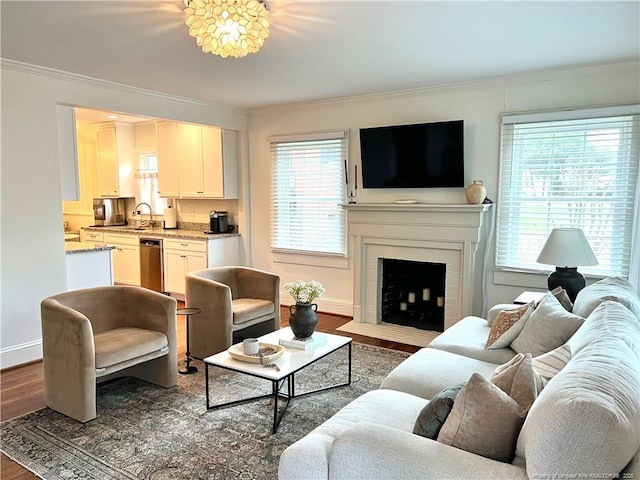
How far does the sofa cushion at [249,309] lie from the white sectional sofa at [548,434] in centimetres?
192

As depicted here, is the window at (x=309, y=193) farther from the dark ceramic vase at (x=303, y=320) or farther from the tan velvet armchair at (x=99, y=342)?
the tan velvet armchair at (x=99, y=342)

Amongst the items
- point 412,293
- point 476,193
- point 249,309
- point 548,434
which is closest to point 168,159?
point 249,309

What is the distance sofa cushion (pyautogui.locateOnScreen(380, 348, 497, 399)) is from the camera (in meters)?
2.35

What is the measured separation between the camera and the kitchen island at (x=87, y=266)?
4.28 metres

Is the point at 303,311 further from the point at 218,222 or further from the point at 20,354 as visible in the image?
the point at 218,222

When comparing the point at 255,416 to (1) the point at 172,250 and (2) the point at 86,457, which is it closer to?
(2) the point at 86,457

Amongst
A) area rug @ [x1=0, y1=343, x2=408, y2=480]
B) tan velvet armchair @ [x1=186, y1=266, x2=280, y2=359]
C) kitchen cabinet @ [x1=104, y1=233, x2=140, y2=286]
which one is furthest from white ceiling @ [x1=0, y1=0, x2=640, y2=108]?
kitchen cabinet @ [x1=104, y1=233, x2=140, y2=286]

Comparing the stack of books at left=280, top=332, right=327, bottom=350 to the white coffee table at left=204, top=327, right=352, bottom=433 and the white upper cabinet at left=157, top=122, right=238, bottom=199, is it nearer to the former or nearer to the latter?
the white coffee table at left=204, top=327, right=352, bottom=433

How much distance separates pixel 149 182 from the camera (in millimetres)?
7160

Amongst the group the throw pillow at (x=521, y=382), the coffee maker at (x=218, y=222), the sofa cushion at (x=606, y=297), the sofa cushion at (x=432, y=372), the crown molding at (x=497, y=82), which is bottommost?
the sofa cushion at (x=432, y=372)

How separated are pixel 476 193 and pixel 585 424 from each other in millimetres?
3293

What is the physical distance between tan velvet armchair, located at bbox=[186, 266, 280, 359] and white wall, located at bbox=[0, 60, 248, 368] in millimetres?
1302

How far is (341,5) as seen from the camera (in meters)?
2.56

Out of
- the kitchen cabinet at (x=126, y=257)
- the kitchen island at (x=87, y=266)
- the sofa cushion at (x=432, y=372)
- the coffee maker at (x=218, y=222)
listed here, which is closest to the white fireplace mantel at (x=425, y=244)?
the sofa cushion at (x=432, y=372)
